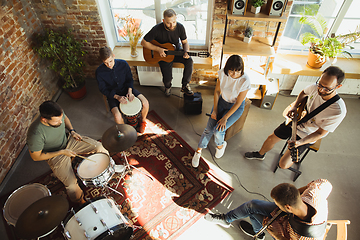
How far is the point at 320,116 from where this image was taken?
2143 mm

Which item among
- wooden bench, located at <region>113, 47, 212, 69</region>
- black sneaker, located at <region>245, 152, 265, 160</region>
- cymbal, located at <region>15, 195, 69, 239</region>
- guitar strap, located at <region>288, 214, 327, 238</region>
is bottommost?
black sneaker, located at <region>245, 152, 265, 160</region>

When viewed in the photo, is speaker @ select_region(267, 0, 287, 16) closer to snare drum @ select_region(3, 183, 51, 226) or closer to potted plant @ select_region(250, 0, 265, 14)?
potted plant @ select_region(250, 0, 265, 14)

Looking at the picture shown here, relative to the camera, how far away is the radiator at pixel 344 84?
3541 mm

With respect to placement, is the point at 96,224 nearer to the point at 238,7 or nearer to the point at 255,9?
the point at 238,7

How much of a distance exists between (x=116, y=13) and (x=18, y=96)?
1.86m

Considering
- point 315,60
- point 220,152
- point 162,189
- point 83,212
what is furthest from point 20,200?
point 315,60

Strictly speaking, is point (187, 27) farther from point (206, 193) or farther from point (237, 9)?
point (206, 193)

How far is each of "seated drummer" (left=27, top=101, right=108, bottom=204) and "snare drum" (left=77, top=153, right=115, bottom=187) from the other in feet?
0.64

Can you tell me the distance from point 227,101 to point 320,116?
972 millimetres

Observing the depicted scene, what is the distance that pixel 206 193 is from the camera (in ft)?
8.71

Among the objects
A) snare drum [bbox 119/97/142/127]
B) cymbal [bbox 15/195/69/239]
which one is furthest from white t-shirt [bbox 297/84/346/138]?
cymbal [bbox 15/195/69/239]

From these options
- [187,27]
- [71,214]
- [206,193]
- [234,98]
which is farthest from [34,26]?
[206,193]

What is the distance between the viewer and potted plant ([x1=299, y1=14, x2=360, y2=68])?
2.97 m

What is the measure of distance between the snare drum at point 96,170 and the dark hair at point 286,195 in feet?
4.95
